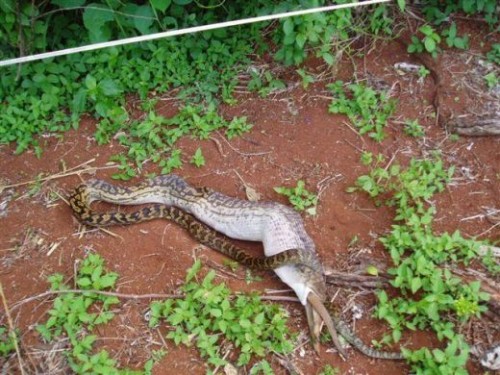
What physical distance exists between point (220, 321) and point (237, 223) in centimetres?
85

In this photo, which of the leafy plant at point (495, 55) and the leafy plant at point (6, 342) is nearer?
the leafy plant at point (6, 342)

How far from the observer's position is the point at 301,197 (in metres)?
4.38

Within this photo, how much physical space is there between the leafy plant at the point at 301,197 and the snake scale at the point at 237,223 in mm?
104

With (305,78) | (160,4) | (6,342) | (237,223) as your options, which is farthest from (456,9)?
(6,342)

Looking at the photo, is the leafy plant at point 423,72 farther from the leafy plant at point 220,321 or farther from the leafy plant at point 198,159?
the leafy plant at point 220,321

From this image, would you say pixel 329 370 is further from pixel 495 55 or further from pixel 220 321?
pixel 495 55

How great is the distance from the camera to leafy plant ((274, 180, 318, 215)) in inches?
170

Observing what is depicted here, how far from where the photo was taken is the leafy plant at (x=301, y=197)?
→ 4309 mm

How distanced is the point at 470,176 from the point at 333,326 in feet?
5.90

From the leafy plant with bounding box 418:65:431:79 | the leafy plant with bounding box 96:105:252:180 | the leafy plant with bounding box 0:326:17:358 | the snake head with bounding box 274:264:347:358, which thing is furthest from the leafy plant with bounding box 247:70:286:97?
the leafy plant with bounding box 0:326:17:358

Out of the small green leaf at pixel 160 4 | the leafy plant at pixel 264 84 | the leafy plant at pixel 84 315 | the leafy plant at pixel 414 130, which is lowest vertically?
the leafy plant at pixel 84 315

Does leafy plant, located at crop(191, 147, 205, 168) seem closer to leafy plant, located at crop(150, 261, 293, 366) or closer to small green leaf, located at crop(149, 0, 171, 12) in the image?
leafy plant, located at crop(150, 261, 293, 366)

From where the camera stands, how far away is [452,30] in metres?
4.90

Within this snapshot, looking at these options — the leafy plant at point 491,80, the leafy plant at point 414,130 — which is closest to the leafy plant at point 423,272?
the leafy plant at point 414,130
